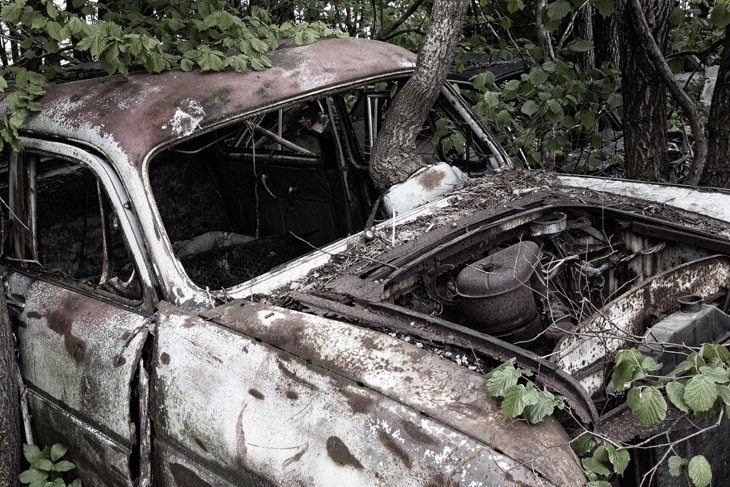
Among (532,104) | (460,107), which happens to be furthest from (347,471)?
(532,104)

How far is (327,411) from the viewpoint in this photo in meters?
1.92

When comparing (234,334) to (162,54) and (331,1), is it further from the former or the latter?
(331,1)

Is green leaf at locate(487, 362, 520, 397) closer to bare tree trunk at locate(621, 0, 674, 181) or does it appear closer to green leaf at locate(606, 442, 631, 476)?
green leaf at locate(606, 442, 631, 476)

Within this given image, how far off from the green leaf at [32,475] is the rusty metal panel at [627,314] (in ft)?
6.47

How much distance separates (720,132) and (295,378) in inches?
130

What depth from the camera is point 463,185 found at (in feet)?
11.3

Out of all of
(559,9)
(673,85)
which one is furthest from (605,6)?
(673,85)

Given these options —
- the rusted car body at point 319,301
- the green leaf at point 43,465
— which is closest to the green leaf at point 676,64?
the rusted car body at point 319,301

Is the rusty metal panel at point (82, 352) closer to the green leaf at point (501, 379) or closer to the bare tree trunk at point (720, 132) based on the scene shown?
the green leaf at point (501, 379)

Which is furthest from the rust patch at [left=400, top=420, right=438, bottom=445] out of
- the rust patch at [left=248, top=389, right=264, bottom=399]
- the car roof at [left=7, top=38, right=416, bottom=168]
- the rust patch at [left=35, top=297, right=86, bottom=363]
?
the car roof at [left=7, top=38, right=416, bottom=168]

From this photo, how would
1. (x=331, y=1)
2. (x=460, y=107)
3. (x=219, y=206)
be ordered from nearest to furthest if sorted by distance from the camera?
(x=460, y=107) → (x=219, y=206) → (x=331, y=1)

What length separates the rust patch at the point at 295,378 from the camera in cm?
199

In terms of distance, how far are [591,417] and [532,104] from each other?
2966mm

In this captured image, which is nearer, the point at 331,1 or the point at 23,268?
the point at 23,268
